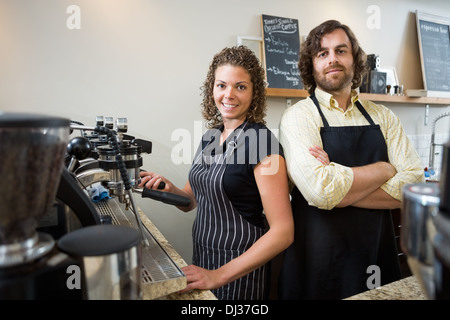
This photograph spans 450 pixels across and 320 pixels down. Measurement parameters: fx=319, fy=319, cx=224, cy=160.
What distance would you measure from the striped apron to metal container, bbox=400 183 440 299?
88 cm

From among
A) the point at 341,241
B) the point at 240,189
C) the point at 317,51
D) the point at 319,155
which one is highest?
the point at 317,51

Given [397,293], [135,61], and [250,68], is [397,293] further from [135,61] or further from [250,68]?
[135,61]

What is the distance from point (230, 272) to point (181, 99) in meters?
1.46

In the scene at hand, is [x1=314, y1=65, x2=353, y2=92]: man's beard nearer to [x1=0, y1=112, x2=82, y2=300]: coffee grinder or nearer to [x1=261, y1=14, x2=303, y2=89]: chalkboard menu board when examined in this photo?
[x1=261, y1=14, x2=303, y2=89]: chalkboard menu board

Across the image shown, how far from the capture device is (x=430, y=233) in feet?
1.23

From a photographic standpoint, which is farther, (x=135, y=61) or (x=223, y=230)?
(x=135, y=61)

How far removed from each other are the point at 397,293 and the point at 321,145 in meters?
0.72

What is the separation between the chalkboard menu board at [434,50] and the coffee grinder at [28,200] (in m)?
3.84

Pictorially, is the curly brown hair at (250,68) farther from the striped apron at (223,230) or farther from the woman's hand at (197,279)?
the woman's hand at (197,279)

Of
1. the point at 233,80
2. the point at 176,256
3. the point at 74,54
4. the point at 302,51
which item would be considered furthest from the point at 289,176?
the point at 74,54

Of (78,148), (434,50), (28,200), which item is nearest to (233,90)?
(78,148)

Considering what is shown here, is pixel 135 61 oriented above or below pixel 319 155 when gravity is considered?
above

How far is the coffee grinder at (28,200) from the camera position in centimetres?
41

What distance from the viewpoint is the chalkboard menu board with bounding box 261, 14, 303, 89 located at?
2.51 m
